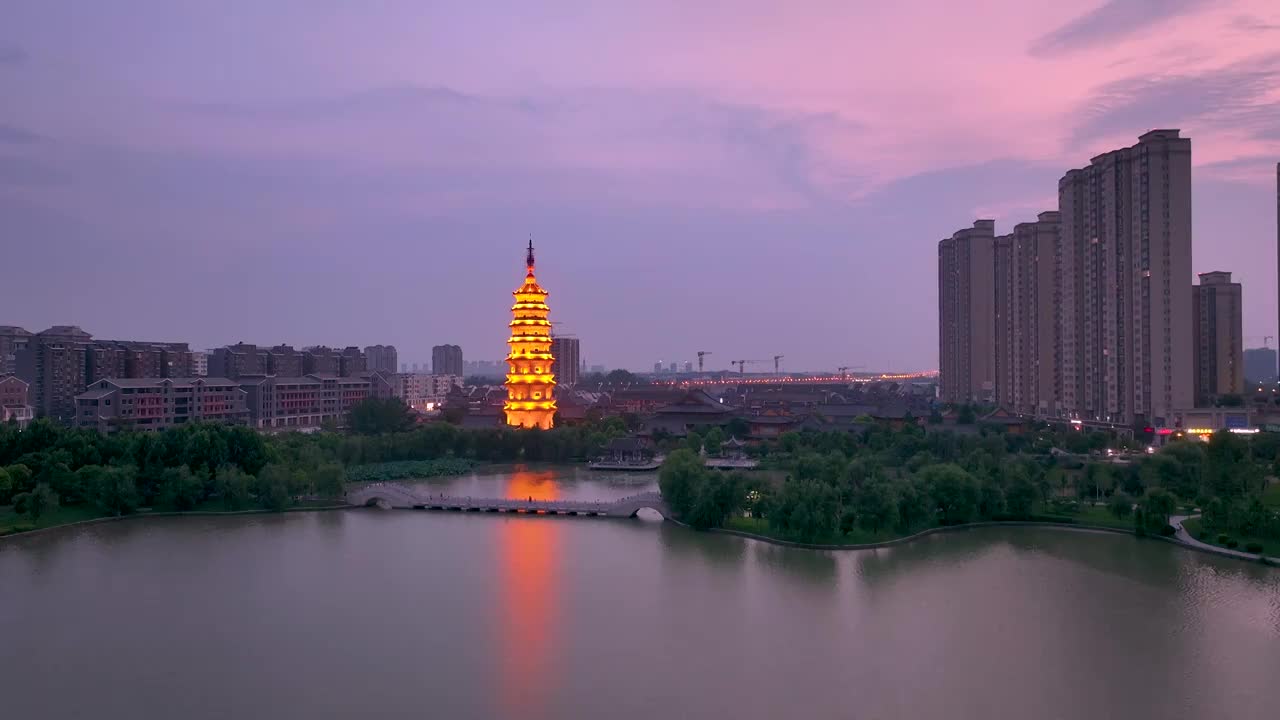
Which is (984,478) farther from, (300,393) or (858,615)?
(300,393)

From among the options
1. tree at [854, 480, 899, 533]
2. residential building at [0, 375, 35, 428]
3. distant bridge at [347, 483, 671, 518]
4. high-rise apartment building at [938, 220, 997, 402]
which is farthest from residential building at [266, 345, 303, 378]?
tree at [854, 480, 899, 533]

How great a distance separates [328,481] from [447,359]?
57.2 meters

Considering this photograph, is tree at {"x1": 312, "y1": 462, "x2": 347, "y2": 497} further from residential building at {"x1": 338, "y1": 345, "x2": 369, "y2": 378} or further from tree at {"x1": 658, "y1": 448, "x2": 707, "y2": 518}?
residential building at {"x1": 338, "y1": 345, "x2": 369, "y2": 378}

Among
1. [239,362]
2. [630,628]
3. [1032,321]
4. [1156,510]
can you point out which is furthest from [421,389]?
[630,628]

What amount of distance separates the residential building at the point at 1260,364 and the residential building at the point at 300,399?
56.5 m

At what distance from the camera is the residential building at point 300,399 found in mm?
31094

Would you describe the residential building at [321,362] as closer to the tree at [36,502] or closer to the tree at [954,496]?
the tree at [36,502]

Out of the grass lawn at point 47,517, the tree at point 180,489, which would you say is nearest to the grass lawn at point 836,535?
the tree at point 180,489

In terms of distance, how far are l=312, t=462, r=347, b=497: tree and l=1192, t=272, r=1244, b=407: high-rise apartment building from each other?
22.7 m

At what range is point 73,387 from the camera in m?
29.3

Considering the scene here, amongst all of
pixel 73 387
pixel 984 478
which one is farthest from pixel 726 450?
pixel 73 387

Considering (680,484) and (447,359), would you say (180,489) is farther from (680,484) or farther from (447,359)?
(447,359)

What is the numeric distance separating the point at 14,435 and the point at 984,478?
15.3 m

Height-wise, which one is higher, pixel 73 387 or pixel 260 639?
pixel 73 387
